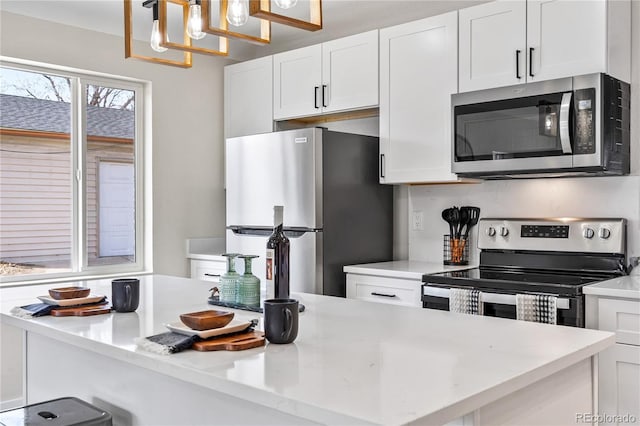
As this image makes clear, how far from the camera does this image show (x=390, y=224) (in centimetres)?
382

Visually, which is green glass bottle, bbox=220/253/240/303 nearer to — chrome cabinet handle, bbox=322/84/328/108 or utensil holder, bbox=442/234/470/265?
utensil holder, bbox=442/234/470/265

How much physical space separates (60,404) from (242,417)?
70cm

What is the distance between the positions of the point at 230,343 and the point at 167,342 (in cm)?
14

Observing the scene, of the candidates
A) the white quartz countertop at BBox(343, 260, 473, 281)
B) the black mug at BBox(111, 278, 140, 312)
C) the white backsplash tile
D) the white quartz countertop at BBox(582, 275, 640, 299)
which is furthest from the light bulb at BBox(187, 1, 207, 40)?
the white backsplash tile

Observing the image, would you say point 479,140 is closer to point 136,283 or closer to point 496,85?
point 496,85

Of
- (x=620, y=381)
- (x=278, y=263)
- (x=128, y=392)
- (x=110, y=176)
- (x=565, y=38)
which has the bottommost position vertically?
(x=620, y=381)

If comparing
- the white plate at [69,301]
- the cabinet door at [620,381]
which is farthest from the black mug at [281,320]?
the cabinet door at [620,381]

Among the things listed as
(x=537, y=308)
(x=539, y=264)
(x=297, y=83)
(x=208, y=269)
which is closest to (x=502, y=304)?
(x=537, y=308)

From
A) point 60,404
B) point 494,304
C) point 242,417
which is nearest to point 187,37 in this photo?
point 60,404

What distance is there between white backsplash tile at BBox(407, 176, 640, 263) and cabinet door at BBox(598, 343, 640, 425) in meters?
0.68

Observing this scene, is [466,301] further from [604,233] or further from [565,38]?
[565,38]

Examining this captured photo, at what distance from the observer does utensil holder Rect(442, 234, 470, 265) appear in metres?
3.44

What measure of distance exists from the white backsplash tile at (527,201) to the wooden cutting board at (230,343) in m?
2.17

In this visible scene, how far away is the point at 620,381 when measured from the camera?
2389 millimetres
